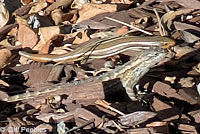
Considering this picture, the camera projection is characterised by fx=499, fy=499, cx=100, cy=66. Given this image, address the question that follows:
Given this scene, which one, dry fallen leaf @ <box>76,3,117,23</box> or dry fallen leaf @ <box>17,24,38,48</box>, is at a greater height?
dry fallen leaf @ <box>76,3,117,23</box>

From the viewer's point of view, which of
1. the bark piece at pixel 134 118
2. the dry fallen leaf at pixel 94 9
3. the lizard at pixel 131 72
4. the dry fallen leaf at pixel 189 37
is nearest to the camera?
the bark piece at pixel 134 118

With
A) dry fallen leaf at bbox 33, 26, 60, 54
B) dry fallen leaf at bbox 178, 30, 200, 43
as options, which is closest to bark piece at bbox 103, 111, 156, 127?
dry fallen leaf at bbox 178, 30, 200, 43

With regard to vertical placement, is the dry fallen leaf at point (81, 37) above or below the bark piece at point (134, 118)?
above

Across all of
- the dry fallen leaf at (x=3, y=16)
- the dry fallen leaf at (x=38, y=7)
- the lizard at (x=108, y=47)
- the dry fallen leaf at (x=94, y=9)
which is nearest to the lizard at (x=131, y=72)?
the lizard at (x=108, y=47)

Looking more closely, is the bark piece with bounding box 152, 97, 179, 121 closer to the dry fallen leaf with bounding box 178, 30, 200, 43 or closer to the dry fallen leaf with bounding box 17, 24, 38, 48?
the dry fallen leaf with bounding box 178, 30, 200, 43

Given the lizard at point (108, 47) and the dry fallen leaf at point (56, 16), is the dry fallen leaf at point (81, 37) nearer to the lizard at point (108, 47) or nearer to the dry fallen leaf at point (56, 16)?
the lizard at point (108, 47)

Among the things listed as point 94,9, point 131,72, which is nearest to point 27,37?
point 94,9

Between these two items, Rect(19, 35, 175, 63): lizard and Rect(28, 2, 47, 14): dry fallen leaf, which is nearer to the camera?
Rect(19, 35, 175, 63): lizard
